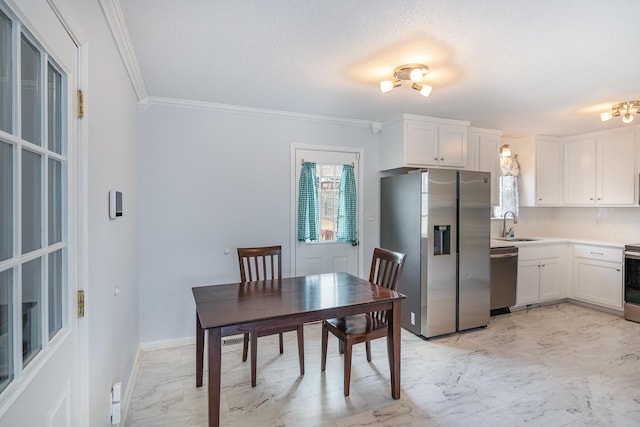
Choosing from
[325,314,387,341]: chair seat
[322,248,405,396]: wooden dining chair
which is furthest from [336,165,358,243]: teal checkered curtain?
[325,314,387,341]: chair seat

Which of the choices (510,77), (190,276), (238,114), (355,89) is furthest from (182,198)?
(510,77)

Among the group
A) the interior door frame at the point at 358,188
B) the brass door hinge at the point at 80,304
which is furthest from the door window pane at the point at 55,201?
the interior door frame at the point at 358,188

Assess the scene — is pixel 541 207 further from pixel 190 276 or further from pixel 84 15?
pixel 84 15

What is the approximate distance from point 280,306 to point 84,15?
1.73m

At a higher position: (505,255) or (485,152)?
(485,152)

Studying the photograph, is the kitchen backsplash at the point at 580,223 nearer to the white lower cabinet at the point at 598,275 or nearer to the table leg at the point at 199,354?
the white lower cabinet at the point at 598,275

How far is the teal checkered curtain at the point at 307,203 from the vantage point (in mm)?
3619

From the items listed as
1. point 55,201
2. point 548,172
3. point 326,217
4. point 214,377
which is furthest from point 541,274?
point 55,201

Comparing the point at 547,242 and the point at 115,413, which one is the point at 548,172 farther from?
the point at 115,413

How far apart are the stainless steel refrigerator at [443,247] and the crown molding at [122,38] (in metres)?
2.62

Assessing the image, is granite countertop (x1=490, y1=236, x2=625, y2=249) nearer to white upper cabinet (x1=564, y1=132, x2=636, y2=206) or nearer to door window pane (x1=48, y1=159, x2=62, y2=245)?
white upper cabinet (x1=564, y1=132, x2=636, y2=206)

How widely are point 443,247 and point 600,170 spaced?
2.78 metres

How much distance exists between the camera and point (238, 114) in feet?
11.1

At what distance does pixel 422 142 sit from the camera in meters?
3.69
